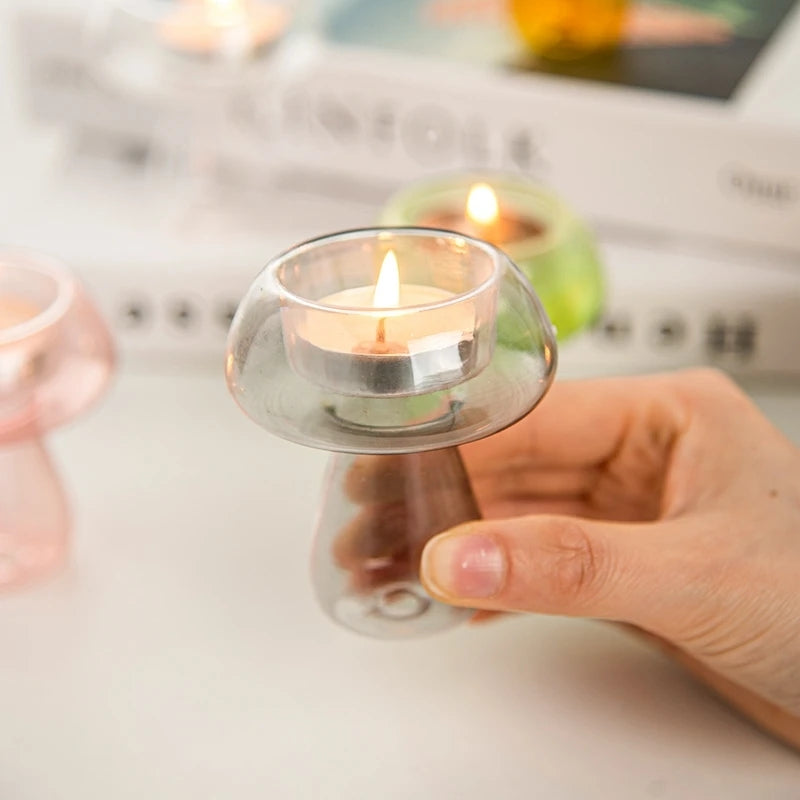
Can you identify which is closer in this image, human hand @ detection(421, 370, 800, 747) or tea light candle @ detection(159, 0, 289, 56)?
human hand @ detection(421, 370, 800, 747)

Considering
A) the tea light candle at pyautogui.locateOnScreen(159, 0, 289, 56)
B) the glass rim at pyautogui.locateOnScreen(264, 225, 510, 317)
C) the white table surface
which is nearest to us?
the glass rim at pyautogui.locateOnScreen(264, 225, 510, 317)

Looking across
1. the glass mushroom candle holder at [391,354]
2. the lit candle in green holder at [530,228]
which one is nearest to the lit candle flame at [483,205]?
the lit candle in green holder at [530,228]

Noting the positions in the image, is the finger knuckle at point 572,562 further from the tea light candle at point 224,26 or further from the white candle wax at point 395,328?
the tea light candle at point 224,26

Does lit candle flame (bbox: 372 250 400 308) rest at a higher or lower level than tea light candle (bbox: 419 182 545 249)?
higher

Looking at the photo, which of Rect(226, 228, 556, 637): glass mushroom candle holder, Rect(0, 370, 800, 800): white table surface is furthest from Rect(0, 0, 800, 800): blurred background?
Rect(226, 228, 556, 637): glass mushroom candle holder

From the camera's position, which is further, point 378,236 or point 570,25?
point 570,25

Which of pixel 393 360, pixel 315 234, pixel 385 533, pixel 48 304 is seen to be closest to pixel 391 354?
pixel 393 360

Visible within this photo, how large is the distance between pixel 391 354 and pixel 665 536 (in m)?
0.13

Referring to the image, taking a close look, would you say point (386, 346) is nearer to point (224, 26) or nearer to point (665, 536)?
point (665, 536)

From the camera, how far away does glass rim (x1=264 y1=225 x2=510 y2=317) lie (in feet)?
1.16

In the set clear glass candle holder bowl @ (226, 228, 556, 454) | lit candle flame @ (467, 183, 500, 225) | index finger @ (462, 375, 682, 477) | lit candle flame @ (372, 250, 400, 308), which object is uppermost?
lit candle flame @ (372, 250, 400, 308)

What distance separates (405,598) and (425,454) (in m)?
0.06

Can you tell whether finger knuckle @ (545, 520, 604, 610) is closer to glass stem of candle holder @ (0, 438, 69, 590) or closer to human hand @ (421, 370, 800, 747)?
human hand @ (421, 370, 800, 747)

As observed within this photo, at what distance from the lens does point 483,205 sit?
542mm
